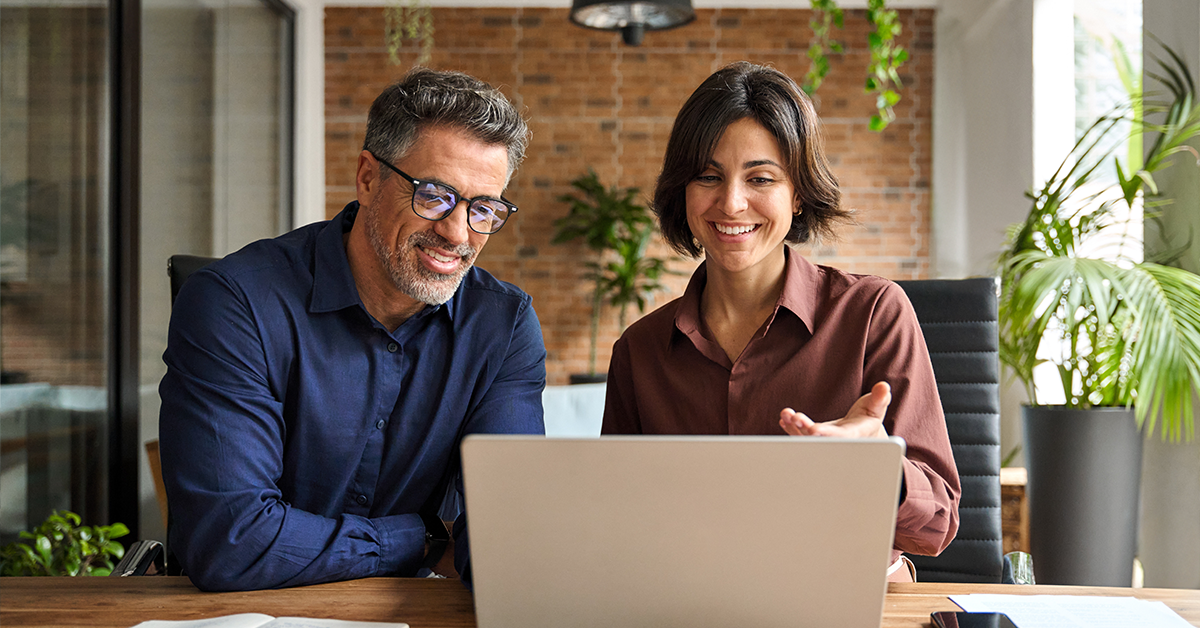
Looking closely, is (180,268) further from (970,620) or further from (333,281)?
(970,620)

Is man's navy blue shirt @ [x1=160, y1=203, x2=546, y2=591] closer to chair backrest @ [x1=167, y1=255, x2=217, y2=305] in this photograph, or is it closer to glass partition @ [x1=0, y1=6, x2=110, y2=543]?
chair backrest @ [x1=167, y1=255, x2=217, y2=305]

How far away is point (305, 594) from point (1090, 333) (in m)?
2.69

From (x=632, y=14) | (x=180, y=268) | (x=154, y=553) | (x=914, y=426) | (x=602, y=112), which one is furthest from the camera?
(x=602, y=112)

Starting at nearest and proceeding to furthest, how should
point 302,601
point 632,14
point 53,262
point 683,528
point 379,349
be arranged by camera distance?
point 683,528, point 302,601, point 379,349, point 53,262, point 632,14

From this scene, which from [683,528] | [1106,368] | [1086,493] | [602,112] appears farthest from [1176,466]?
[602,112]

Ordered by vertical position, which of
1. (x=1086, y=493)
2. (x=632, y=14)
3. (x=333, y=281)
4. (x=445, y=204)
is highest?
(x=632, y=14)

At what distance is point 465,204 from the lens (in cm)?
143

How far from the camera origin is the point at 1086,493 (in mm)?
2893

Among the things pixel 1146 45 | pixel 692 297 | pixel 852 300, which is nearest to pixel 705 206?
pixel 692 297

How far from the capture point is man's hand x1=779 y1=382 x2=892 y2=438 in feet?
3.13

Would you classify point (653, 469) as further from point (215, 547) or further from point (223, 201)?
point (223, 201)

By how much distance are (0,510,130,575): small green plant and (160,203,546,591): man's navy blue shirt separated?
1.45 metres

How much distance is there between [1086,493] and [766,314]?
6.39ft

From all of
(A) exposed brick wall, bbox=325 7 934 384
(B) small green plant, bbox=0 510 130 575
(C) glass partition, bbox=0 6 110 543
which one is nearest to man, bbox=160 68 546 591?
(B) small green plant, bbox=0 510 130 575
